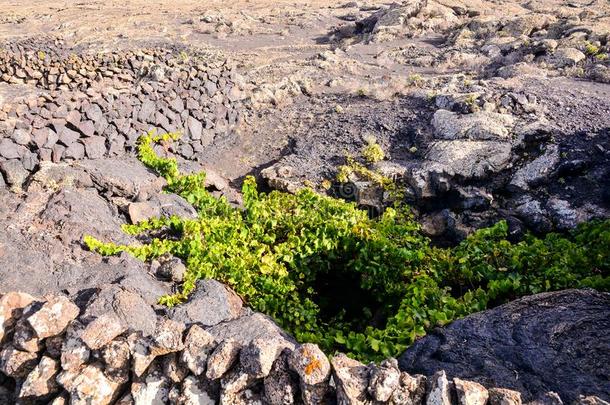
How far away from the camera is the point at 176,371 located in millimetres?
3086

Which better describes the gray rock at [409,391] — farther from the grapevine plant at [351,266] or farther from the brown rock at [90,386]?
the grapevine plant at [351,266]

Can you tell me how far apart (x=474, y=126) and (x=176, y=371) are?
8.41 m

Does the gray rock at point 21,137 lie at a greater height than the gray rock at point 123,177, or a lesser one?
greater

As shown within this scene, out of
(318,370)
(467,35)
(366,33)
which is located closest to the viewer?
(318,370)

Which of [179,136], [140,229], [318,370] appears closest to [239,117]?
[179,136]

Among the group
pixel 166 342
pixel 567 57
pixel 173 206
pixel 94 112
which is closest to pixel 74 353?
pixel 166 342

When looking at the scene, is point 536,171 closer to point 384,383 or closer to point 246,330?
point 246,330

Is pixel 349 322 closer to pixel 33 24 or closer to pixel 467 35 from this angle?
pixel 467 35

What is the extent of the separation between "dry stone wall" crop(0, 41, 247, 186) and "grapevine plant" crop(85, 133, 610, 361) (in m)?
2.49

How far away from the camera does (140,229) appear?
7074 millimetres

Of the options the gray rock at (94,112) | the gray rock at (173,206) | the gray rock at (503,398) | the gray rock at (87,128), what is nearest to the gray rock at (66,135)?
the gray rock at (87,128)

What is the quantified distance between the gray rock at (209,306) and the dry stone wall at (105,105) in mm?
3938

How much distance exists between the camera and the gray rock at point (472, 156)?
9156mm

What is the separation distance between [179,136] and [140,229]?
383 cm
